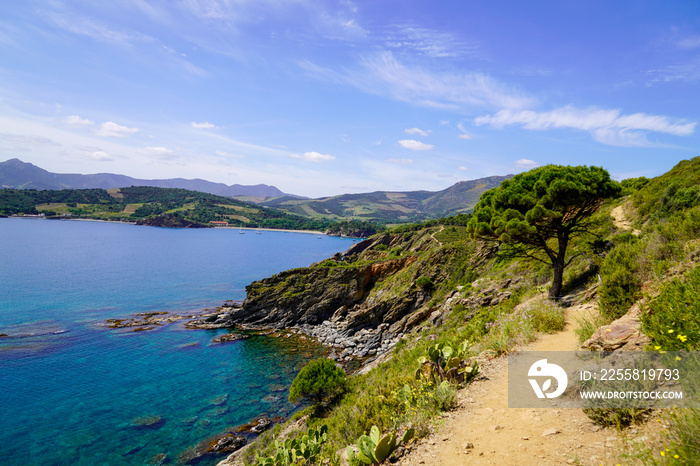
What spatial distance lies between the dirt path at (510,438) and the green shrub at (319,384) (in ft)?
57.7

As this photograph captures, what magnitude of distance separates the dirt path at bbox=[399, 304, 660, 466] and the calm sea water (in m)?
24.5

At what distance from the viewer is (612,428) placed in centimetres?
537

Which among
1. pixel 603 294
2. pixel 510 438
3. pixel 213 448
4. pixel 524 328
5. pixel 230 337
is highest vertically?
pixel 603 294

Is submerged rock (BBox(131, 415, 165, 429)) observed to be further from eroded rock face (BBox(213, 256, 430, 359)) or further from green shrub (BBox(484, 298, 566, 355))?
green shrub (BBox(484, 298, 566, 355))

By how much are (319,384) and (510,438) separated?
20.0 metres

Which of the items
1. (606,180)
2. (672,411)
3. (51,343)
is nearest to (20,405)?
(51,343)

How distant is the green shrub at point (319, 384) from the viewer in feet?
78.3

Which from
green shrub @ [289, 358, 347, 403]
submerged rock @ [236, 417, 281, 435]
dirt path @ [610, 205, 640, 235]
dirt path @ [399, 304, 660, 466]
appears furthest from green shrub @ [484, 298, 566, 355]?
submerged rock @ [236, 417, 281, 435]

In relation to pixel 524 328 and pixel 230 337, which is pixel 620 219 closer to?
pixel 524 328

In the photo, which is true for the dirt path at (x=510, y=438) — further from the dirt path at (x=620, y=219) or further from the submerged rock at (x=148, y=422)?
the submerged rock at (x=148, y=422)

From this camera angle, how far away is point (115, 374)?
3500 centimetres

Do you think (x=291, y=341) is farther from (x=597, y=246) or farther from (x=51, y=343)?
(x=597, y=246)

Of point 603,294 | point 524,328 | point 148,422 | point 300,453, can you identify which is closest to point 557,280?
point 603,294

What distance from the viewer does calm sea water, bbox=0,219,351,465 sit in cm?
2460
